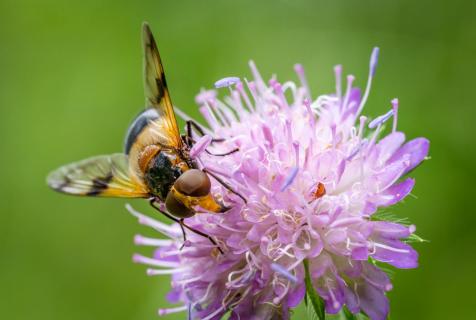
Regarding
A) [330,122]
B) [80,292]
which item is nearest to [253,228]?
[330,122]

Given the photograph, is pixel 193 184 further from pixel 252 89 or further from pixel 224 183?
pixel 252 89

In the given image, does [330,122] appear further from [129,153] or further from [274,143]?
[129,153]

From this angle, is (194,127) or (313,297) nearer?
(313,297)

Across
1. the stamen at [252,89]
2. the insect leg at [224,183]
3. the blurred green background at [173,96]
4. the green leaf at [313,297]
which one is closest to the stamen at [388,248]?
the green leaf at [313,297]

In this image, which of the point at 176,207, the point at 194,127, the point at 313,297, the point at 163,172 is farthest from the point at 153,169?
the point at 313,297

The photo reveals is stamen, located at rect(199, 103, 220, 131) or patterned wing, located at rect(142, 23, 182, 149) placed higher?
patterned wing, located at rect(142, 23, 182, 149)

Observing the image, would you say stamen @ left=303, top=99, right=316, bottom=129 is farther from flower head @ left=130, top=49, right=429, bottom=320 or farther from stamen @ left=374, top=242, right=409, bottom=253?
stamen @ left=374, top=242, right=409, bottom=253

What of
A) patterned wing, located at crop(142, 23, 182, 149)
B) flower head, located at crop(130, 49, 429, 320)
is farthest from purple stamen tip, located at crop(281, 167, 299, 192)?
patterned wing, located at crop(142, 23, 182, 149)

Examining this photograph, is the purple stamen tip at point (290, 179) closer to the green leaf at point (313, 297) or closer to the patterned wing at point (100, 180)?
the green leaf at point (313, 297)
